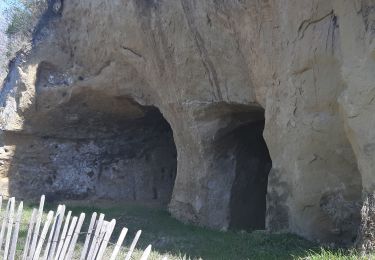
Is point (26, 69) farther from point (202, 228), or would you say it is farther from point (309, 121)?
point (309, 121)

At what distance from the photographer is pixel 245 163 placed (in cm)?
1026

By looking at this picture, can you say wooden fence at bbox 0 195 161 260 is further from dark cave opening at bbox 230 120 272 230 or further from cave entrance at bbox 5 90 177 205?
cave entrance at bbox 5 90 177 205

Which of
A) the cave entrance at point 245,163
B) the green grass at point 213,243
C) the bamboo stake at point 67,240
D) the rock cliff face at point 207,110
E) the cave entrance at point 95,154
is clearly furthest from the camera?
the cave entrance at point 95,154

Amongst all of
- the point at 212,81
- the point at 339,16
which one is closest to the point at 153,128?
the point at 212,81

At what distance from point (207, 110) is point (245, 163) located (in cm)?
126

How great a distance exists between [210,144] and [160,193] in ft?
13.4

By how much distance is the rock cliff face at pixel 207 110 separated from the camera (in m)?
6.87

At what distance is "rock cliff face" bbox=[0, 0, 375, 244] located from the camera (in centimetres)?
687

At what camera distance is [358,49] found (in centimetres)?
609

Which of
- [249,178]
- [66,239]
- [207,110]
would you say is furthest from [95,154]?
[66,239]

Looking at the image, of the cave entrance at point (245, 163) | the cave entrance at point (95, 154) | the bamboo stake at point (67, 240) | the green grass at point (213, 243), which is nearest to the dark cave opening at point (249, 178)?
the cave entrance at point (245, 163)

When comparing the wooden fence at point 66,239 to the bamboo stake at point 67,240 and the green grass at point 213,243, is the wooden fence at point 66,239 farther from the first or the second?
the green grass at point 213,243

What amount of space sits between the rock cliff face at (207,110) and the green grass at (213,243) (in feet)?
1.36

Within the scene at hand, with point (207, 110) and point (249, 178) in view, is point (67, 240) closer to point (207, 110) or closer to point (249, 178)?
point (207, 110)
